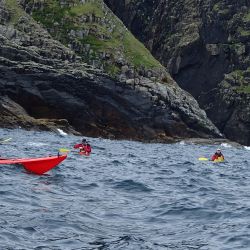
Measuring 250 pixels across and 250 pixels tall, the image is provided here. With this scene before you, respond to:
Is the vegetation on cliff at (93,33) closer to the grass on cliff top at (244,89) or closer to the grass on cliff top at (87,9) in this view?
the grass on cliff top at (87,9)

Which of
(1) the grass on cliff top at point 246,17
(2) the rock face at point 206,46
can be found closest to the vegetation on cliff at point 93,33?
(2) the rock face at point 206,46

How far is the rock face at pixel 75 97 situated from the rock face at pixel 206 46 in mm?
35318

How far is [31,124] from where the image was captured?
8650 centimetres

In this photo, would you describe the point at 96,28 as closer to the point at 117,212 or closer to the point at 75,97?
the point at 75,97

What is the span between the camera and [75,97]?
9494cm

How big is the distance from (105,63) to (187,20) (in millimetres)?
52816

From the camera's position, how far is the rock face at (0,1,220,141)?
91.9m

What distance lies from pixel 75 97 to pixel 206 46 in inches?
2462

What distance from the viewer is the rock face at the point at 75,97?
302 feet

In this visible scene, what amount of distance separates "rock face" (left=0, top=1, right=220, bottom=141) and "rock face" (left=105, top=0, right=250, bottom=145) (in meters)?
35.3

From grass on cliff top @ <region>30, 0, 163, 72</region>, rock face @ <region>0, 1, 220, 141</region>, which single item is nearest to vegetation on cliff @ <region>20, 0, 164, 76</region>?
grass on cliff top @ <region>30, 0, 163, 72</region>

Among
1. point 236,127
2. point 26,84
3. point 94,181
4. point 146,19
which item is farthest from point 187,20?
point 94,181

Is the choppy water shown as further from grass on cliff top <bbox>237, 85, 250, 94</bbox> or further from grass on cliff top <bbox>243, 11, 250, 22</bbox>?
grass on cliff top <bbox>243, 11, 250, 22</bbox>

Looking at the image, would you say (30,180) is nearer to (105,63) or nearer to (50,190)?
(50,190)
